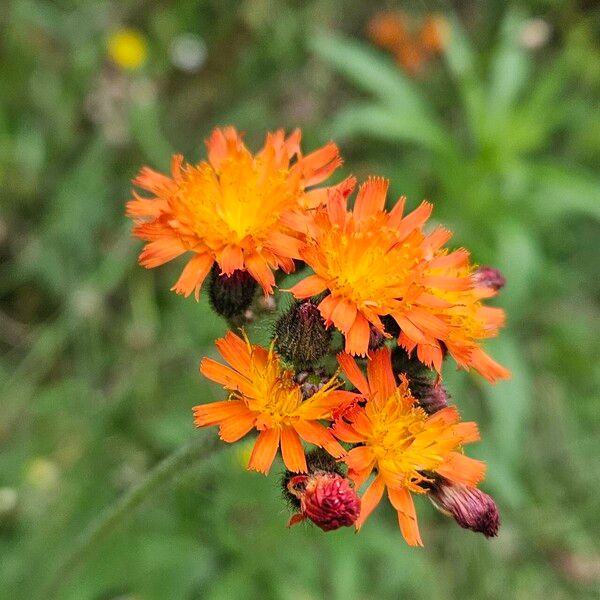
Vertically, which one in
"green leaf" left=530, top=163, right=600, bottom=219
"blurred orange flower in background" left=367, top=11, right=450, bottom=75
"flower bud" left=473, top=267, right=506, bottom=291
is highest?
"flower bud" left=473, top=267, right=506, bottom=291

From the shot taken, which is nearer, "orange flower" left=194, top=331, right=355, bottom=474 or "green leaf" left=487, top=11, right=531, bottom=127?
Answer: "orange flower" left=194, top=331, right=355, bottom=474

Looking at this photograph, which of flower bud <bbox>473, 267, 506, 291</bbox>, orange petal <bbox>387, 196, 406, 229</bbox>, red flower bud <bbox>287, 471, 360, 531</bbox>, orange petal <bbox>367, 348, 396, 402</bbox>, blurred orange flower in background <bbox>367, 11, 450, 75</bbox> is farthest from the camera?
blurred orange flower in background <bbox>367, 11, 450, 75</bbox>

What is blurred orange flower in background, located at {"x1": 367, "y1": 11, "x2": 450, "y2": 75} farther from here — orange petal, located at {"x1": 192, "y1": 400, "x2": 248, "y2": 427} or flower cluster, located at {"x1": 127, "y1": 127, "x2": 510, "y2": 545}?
orange petal, located at {"x1": 192, "y1": 400, "x2": 248, "y2": 427}

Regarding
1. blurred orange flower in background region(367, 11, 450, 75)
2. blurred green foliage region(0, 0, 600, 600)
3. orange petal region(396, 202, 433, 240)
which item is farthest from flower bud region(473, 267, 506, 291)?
blurred orange flower in background region(367, 11, 450, 75)

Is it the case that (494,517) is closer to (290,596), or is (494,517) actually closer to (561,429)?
(290,596)

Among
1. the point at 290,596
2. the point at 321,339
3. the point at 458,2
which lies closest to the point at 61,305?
the point at 290,596

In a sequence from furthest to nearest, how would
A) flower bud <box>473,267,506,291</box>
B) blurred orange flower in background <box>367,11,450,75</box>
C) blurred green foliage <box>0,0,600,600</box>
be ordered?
blurred orange flower in background <box>367,11,450,75</box>
blurred green foliage <box>0,0,600,600</box>
flower bud <box>473,267,506,291</box>

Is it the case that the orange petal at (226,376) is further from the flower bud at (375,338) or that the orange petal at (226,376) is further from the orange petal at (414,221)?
the orange petal at (414,221)

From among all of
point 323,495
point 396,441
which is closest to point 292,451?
point 323,495
